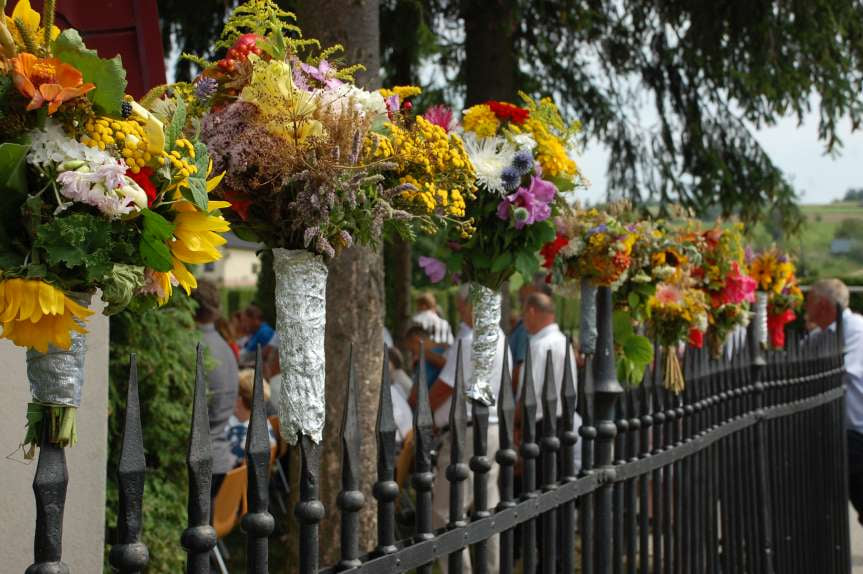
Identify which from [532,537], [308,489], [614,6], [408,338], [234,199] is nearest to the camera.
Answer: [308,489]

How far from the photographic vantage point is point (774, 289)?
20.0 ft

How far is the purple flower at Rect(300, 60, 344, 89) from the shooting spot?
2080 millimetres

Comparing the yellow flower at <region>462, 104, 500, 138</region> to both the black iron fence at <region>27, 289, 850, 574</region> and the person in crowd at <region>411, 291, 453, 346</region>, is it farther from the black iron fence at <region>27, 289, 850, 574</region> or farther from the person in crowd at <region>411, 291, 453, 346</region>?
the person in crowd at <region>411, 291, 453, 346</region>

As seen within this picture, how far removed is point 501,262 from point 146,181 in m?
1.55

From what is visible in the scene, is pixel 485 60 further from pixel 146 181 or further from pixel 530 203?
pixel 146 181

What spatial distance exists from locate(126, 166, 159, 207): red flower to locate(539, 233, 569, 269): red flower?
2294 millimetres

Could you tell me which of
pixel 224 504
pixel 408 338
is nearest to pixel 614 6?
pixel 408 338

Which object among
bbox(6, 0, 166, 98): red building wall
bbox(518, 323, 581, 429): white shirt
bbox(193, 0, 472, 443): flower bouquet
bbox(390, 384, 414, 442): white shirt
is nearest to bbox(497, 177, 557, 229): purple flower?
bbox(193, 0, 472, 443): flower bouquet

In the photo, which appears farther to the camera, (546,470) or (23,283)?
(546,470)

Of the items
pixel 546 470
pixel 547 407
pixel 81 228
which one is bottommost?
pixel 546 470

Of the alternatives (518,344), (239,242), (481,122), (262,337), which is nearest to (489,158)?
(481,122)

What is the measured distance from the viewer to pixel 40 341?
137cm

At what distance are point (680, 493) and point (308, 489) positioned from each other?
1.93 m

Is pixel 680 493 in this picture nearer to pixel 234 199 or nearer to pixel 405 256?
pixel 234 199
